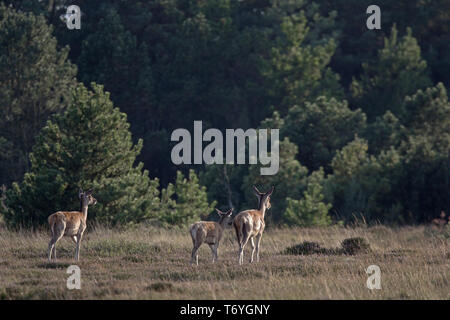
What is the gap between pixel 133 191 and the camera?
2431 cm

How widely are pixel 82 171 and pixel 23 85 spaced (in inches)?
651

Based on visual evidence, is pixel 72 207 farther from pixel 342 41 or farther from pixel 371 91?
pixel 342 41

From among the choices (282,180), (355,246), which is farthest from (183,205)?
(355,246)

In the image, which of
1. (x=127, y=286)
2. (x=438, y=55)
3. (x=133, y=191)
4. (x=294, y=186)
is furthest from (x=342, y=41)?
(x=127, y=286)

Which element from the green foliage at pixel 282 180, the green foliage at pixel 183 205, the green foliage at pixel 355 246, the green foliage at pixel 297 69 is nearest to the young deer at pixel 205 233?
the green foliage at pixel 355 246

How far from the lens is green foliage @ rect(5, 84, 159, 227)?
23.5 meters

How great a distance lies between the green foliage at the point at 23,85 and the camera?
38.4m

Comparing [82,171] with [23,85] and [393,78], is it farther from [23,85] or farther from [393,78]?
[393,78]

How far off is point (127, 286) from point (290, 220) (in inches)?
690

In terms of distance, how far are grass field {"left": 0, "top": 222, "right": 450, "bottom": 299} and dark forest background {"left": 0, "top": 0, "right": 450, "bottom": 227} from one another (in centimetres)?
460

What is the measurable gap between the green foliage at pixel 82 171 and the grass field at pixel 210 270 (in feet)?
10.1

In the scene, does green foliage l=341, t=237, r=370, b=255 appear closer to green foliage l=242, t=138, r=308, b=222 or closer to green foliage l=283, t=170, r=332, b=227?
green foliage l=283, t=170, r=332, b=227

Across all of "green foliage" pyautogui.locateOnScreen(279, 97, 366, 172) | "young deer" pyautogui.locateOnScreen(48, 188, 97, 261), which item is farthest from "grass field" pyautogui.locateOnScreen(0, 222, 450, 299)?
"green foliage" pyautogui.locateOnScreen(279, 97, 366, 172)

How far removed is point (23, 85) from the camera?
39125 millimetres
